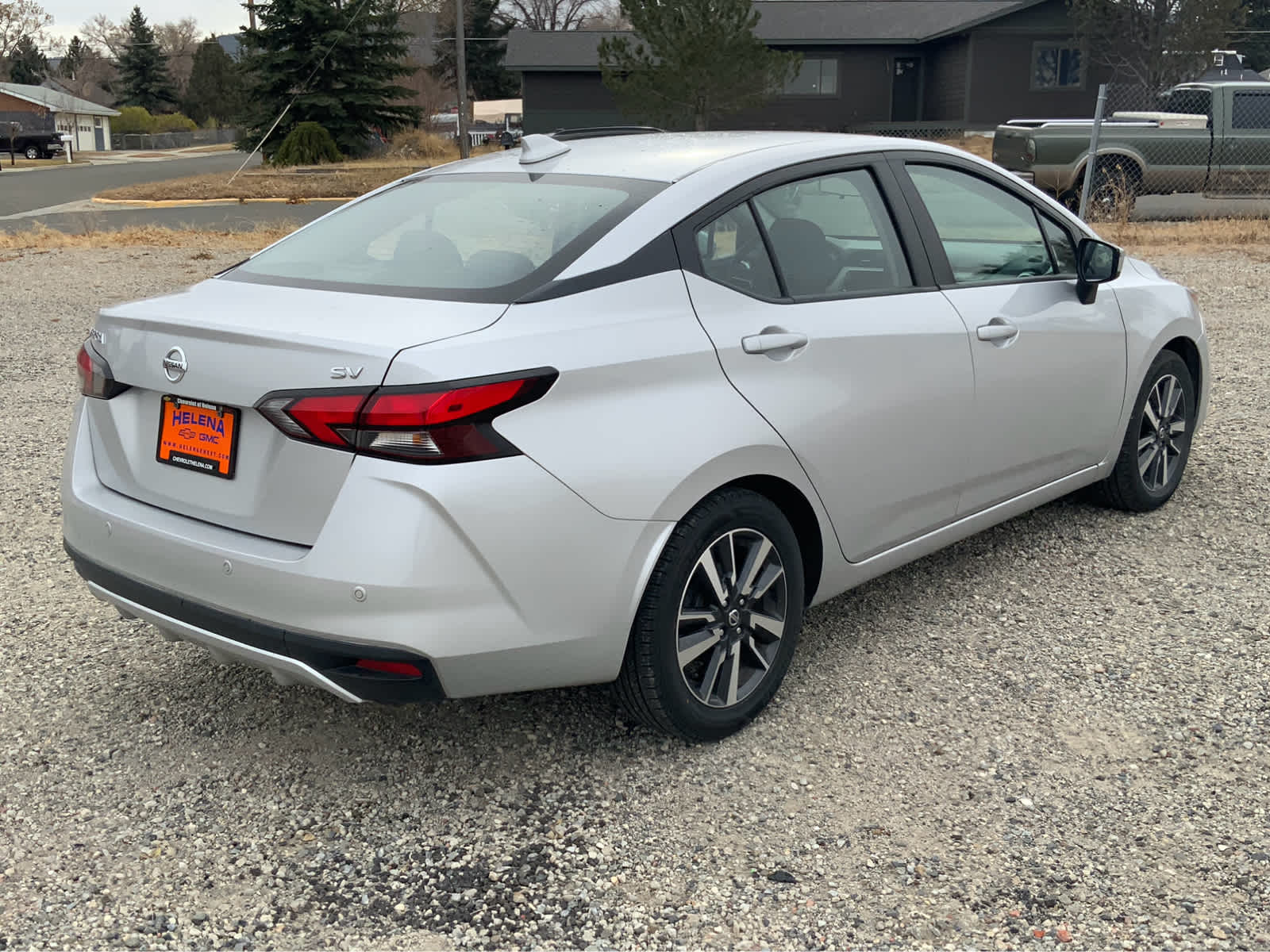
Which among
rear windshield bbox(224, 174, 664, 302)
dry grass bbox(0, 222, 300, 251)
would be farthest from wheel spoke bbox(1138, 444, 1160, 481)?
dry grass bbox(0, 222, 300, 251)

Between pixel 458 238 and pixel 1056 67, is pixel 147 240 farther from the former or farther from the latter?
pixel 1056 67

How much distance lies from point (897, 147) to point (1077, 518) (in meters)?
2.01

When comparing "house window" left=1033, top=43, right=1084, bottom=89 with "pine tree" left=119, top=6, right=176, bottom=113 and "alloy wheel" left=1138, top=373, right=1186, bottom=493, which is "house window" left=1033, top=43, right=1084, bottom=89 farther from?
"pine tree" left=119, top=6, right=176, bottom=113

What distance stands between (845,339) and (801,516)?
52 cm

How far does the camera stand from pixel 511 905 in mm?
2740

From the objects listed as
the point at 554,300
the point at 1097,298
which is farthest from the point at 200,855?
the point at 1097,298

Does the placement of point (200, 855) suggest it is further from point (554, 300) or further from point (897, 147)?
point (897, 147)

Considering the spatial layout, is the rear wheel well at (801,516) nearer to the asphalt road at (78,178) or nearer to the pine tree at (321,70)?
the asphalt road at (78,178)

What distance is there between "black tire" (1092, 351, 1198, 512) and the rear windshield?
2.61 meters

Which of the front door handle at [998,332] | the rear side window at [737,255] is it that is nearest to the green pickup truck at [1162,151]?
the front door handle at [998,332]

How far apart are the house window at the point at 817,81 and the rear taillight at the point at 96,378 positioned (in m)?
39.1

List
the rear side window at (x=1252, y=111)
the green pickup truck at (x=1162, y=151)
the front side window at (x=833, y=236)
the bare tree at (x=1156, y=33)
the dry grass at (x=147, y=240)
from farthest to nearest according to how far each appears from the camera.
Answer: the bare tree at (x=1156, y=33) → the rear side window at (x=1252, y=111) → the green pickup truck at (x=1162, y=151) → the dry grass at (x=147, y=240) → the front side window at (x=833, y=236)

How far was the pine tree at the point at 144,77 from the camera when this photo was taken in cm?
8988

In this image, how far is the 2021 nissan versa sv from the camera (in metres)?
2.73
